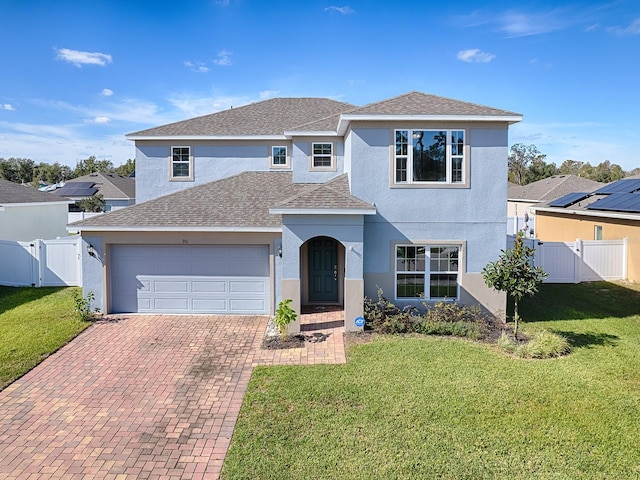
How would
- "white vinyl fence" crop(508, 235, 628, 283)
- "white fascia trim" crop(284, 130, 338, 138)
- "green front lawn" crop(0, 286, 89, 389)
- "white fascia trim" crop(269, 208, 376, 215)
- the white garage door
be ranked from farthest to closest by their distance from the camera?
"white vinyl fence" crop(508, 235, 628, 283) → "white fascia trim" crop(284, 130, 338, 138) → the white garage door → "white fascia trim" crop(269, 208, 376, 215) → "green front lawn" crop(0, 286, 89, 389)

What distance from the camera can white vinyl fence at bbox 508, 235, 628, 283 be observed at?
55.6ft

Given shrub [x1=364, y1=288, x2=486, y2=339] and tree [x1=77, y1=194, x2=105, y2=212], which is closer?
shrub [x1=364, y1=288, x2=486, y2=339]

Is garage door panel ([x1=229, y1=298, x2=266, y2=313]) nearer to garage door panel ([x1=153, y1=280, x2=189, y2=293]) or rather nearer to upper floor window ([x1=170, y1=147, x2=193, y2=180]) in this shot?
garage door panel ([x1=153, y1=280, x2=189, y2=293])

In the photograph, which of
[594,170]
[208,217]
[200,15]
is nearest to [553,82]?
[200,15]

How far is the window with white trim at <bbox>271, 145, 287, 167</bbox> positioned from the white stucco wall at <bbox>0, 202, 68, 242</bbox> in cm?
1298

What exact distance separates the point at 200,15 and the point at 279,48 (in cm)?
331

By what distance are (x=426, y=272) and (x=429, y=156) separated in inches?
131

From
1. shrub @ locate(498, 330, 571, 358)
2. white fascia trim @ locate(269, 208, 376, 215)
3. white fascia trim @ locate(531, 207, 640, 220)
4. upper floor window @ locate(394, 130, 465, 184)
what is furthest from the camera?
white fascia trim @ locate(531, 207, 640, 220)

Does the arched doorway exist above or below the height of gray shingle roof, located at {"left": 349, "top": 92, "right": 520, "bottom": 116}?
below

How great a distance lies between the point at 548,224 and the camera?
75.3 feet

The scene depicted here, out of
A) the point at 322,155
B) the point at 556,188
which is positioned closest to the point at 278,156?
the point at 322,155

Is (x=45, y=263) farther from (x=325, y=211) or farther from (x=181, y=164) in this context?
(x=325, y=211)

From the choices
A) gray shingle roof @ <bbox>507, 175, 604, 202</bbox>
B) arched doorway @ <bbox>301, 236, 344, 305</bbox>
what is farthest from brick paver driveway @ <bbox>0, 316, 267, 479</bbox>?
gray shingle roof @ <bbox>507, 175, 604, 202</bbox>

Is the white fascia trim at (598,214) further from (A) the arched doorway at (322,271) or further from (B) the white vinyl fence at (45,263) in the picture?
(B) the white vinyl fence at (45,263)
